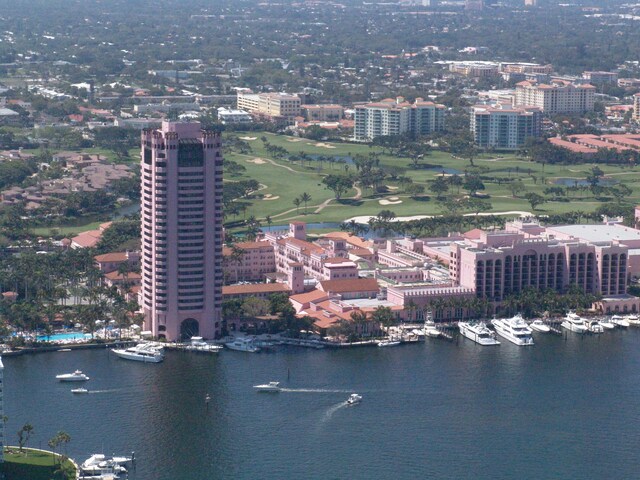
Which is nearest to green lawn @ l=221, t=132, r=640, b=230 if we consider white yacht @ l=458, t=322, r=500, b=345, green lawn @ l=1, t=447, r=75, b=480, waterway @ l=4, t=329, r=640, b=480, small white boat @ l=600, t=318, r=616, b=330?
small white boat @ l=600, t=318, r=616, b=330

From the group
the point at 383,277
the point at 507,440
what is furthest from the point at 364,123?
the point at 507,440

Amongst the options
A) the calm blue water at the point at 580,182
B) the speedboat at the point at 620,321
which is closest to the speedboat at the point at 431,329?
the speedboat at the point at 620,321

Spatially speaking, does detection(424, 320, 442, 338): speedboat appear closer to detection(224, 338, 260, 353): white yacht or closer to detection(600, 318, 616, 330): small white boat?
detection(600, 318, 616, 330): small white boat

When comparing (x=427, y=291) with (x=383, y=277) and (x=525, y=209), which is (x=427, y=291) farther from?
(x=525, y=209)

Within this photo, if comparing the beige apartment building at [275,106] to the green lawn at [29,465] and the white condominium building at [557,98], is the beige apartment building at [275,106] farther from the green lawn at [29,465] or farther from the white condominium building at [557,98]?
the green lawn at [29,465]

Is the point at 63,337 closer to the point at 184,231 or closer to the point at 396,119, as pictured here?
the point at 184,231
